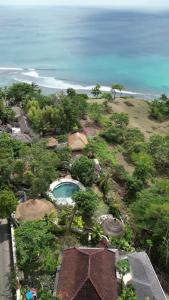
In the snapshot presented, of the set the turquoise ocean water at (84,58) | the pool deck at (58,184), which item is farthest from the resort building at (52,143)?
the turquoise ocean water at (84,58)

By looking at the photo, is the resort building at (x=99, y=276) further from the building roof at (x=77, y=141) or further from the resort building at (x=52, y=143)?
the resort building at (x=52, y=143)

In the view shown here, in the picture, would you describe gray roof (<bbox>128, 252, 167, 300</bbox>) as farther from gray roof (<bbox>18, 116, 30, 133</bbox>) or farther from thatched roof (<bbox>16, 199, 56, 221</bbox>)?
gray roof (<bbox>18, 116, 30, 133</bbox>)

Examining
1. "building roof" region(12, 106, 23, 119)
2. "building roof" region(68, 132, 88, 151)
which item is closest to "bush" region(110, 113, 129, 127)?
"building roof" region(68, 132, 88, 151)

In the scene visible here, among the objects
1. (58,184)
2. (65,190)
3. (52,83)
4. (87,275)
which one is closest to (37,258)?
(87,275)

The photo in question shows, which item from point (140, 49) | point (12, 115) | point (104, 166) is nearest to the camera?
point (104, 166)

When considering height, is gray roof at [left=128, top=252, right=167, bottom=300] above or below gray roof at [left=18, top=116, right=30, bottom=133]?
below

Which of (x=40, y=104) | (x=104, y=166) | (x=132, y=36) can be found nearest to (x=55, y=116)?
(x=40, y=104)

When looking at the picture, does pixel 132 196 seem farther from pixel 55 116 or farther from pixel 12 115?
pixel 12 115
